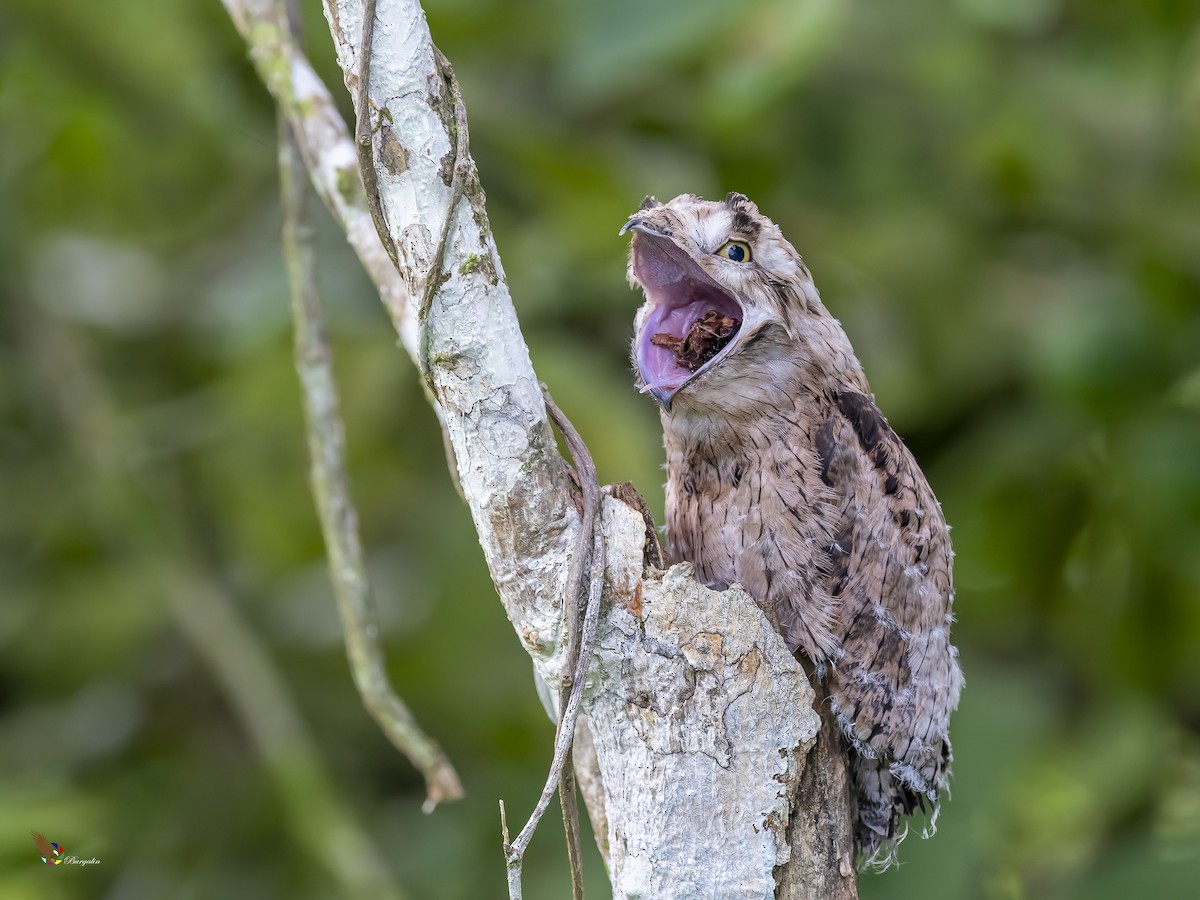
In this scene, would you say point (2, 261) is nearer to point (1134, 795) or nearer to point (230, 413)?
point (230, 413)

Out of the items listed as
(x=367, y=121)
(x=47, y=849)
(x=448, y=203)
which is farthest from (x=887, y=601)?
(x=47, y=849)

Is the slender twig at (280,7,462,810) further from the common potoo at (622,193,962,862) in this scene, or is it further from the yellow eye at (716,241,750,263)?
the yellow eye at (716,241,750,263)

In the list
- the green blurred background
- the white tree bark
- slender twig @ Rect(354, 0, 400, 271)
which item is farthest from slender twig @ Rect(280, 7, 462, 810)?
the green blurred background

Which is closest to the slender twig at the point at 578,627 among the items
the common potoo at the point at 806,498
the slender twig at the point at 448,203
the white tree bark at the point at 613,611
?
the white tree bark at the point at 613,611

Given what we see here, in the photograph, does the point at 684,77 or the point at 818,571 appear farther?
the point at 684,77

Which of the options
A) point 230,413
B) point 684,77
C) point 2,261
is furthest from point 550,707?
point 2,261

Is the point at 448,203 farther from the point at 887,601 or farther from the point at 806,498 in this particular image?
the point at 887,601
